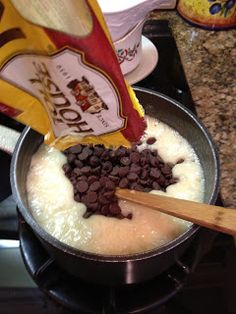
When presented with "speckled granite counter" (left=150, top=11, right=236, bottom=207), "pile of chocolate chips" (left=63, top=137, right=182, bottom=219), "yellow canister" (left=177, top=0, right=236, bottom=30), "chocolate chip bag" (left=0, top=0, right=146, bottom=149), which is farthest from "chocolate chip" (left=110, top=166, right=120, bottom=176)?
"yellow canister" (left=177, top=0, right=236, bottom=30)

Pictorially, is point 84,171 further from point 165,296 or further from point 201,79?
point 201,79

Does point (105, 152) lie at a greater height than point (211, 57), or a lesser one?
greater

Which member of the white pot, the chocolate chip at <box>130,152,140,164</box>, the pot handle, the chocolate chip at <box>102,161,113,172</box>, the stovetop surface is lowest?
the stovetop surface

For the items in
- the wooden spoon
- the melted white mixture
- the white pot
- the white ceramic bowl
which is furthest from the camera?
the white ceramic bowl

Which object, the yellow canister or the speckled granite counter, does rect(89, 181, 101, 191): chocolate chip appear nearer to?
the speckled granite counter

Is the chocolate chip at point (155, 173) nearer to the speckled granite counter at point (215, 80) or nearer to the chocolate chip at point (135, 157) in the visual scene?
the chocolate chip at point (135, 157)

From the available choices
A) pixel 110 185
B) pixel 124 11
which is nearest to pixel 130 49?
pixel 124 11

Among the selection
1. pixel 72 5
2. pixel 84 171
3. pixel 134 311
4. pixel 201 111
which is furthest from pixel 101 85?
pixel 201 111

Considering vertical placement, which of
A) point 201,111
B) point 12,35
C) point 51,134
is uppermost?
point 12,35
